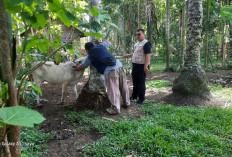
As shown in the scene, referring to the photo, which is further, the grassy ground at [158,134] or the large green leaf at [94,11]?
the grassy ground at [158,134]

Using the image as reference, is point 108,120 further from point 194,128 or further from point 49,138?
point 194,128

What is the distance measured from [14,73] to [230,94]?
6.47 meters

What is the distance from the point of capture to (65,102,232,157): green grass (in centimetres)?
277

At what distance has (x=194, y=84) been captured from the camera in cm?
528

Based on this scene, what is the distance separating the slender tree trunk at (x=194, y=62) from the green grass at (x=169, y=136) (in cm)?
110

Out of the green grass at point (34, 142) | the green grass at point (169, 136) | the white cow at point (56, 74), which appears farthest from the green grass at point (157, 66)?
the green grass at point (34, 142)

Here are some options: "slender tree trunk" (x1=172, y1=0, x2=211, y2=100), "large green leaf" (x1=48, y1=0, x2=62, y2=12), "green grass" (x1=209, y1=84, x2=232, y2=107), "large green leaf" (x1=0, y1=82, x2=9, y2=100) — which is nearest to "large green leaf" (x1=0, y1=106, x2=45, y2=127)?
"large green leaf" (x1=0, y1=82, x2=9, y2=100)

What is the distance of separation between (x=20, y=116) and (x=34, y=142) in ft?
8.88

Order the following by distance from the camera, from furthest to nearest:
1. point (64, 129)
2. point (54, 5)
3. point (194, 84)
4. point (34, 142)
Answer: point (194, 84), point (64, 129), point (34, 142), point (54, 5)

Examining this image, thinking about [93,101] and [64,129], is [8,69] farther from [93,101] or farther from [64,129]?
[93,101]

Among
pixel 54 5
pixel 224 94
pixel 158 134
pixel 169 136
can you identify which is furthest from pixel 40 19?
pixel 224 94

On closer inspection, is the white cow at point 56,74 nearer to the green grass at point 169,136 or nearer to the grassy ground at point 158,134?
the grassy ground at point 158,134

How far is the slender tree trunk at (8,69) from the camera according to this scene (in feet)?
3.02

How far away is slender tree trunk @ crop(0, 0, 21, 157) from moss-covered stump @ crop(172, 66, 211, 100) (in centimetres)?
501
